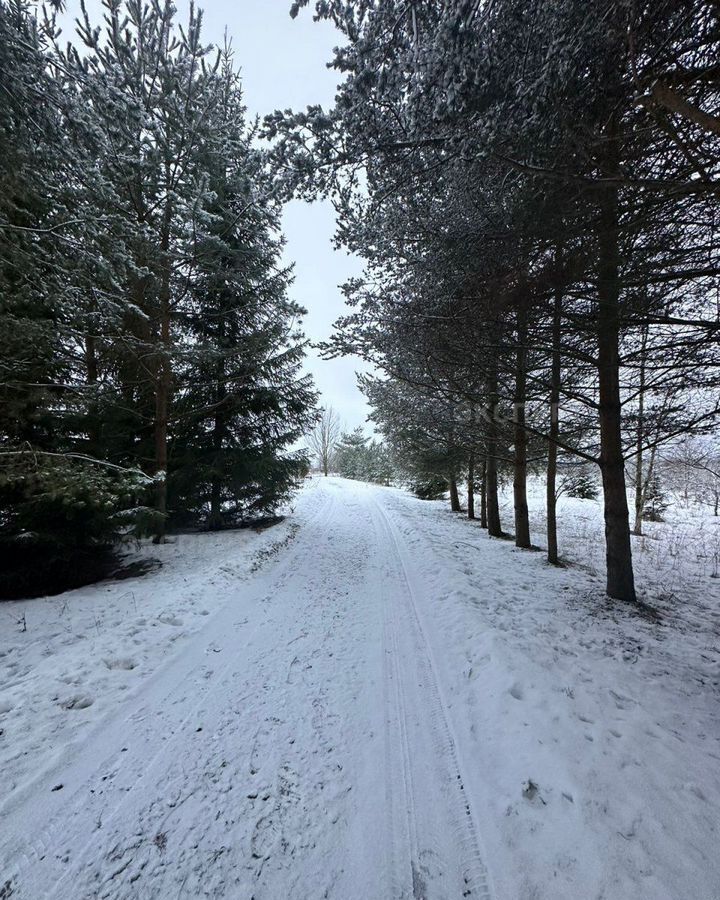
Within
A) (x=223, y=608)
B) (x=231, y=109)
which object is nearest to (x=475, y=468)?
(x=223, y=608)

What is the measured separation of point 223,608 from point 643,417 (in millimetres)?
7639

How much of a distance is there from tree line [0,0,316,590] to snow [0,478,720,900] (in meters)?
2.09

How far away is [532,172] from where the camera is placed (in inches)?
134

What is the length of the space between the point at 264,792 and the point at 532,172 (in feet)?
18.6

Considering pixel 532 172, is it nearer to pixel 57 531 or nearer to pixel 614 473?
pixel 614 473

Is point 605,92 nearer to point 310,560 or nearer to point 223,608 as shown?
point 223,608

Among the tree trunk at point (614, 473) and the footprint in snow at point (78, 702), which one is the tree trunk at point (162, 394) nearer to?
the footprint in snow at point (78, 702)

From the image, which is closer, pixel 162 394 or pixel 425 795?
pixel 425 795

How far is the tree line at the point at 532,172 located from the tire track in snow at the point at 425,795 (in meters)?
4.17

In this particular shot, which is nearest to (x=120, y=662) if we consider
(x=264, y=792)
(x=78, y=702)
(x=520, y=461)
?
(x=78, y=702)

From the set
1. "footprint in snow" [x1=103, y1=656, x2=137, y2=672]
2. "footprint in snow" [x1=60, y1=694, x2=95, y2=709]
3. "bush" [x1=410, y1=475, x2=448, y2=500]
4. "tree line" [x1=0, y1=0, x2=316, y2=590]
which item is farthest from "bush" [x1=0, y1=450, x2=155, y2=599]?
"bush" [x1=410, y1=475, x2=448, y2=500]

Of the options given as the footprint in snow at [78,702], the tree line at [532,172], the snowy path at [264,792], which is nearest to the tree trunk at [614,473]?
the tree line at [532,172]

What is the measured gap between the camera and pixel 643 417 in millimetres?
6035

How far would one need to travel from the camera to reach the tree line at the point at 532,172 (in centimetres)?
291
